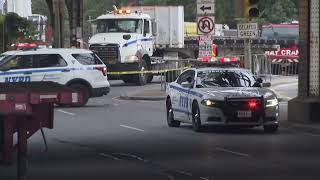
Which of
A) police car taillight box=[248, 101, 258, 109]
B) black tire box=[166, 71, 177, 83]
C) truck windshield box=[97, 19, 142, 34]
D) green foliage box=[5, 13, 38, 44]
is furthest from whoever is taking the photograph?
green foliage box=[5, 13, 38, 44]

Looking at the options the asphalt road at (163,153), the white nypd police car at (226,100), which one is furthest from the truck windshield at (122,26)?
the white nypd police car at (226,100)

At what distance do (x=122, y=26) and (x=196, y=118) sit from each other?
20729 mm

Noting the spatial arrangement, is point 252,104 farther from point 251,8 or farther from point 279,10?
point 279,10

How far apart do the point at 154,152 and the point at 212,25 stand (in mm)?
10957

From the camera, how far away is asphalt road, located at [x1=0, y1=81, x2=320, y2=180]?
12156 millimetres

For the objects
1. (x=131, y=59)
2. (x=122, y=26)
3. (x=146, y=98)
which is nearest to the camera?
(x=146, y=98)

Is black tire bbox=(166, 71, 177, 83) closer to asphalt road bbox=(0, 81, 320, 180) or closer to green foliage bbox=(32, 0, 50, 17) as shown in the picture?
asphalt road bbox=(0, 81, 320, 180)

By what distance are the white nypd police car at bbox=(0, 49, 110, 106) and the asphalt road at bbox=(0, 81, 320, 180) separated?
4.76 meters

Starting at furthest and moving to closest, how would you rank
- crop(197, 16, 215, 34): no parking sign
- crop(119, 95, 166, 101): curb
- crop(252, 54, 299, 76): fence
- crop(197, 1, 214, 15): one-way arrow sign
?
crop(252, 54, 299, 76): fence
crop(119, 95, 166, 101): curb
crop(197, 16, 215, 34): no parking sign
crop(197, 1, 214, 15): one-way arrow sign

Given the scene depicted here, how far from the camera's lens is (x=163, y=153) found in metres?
14.8

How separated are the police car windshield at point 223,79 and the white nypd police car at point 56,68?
7960 mm

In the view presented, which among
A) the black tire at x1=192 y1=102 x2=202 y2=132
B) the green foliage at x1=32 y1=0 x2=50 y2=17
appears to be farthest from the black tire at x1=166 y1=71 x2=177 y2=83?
the green foliage at x1=32 y1=0 x2=50 y2=17

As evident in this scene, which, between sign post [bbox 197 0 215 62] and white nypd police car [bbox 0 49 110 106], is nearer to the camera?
sign post [bbox 197 0 215 62]

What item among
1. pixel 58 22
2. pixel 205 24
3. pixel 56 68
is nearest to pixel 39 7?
pixel 58 22
